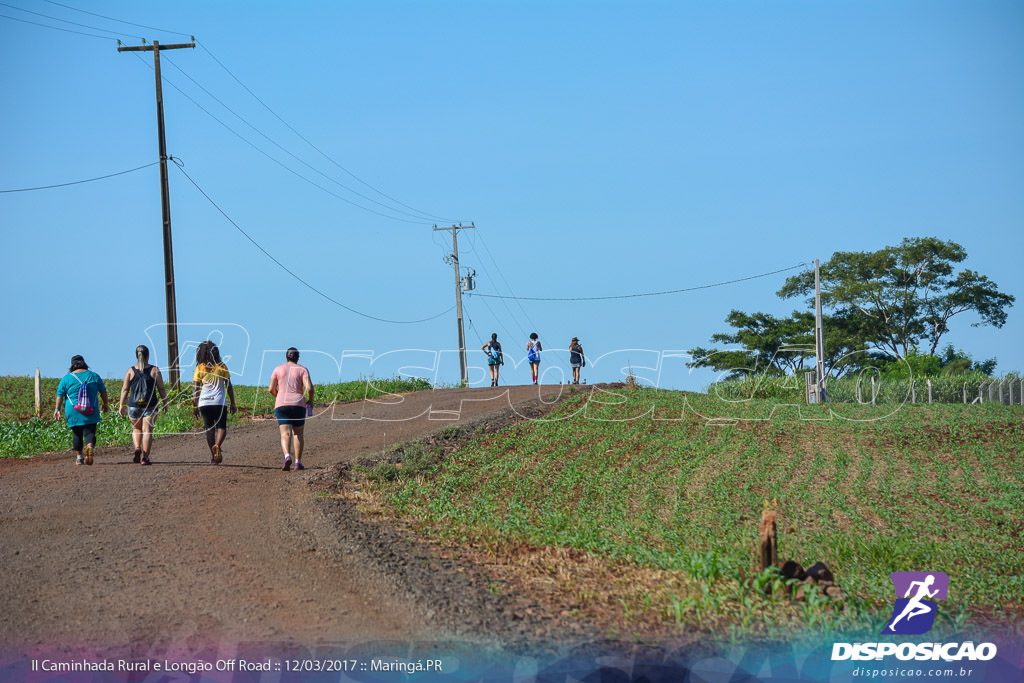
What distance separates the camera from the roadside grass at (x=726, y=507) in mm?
7859

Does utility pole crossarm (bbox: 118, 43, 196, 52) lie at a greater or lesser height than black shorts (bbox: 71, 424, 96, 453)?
greater

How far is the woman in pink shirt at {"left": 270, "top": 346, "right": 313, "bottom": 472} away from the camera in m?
13.6

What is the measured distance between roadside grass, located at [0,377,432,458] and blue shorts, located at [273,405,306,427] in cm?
659

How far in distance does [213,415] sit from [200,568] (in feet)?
20.0

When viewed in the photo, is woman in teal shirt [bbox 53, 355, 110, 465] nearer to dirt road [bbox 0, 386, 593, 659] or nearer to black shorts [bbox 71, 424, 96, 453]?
black shorts [bbox 71, 424, 96, 453]

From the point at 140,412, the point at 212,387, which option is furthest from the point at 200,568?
the point at 140,412

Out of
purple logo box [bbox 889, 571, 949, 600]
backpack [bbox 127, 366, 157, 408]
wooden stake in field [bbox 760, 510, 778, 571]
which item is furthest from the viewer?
backpack [bbox 127, 366, 157, 408]

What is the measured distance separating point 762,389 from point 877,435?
41.8 ft

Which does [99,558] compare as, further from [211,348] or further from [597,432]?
[597,432]

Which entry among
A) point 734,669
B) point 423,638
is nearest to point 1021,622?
point 734,669

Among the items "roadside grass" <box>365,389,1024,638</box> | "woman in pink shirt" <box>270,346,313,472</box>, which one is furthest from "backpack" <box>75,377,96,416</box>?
"roadside grass" <box>365,389,1024,638</box>

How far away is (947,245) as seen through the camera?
158 feet

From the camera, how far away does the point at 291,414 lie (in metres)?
13.7

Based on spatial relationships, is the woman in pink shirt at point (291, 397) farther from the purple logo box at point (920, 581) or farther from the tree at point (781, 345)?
the tree at point (781, 345)
